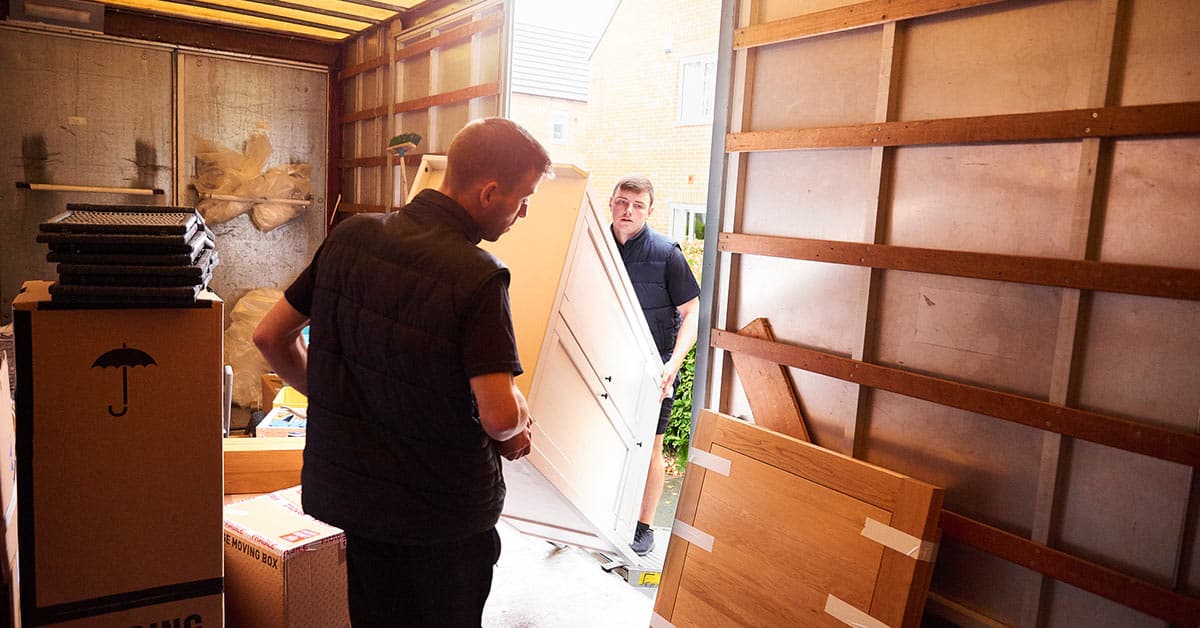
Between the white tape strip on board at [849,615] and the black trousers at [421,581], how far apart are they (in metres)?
1.21

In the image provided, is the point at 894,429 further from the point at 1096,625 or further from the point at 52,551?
the point at 52,551

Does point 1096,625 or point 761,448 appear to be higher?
point 761,448

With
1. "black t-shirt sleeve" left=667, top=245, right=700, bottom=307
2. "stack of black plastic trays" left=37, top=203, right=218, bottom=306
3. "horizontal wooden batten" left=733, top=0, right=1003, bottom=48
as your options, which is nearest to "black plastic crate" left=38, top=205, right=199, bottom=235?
"stack of black plastic trays" left=37, top=203, right=218, bottom=306

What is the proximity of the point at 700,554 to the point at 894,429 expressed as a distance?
0.89 meters

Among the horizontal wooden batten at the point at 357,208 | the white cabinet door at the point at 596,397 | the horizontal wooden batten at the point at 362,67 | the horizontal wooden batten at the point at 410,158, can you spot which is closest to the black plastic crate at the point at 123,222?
the white cabinet door at the point at 596,397

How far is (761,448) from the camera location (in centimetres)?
303

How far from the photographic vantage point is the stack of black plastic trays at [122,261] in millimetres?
2139

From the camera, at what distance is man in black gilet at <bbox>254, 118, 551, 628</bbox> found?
1.75 m

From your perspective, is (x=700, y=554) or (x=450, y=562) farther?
(x=700, y=554)

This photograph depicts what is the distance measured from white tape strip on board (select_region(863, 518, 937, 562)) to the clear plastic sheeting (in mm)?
6665

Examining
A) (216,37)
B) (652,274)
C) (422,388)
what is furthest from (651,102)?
(422,388)

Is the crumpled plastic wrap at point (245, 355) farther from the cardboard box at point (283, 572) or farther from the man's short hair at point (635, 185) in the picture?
the cardboard box at point (283, 572)

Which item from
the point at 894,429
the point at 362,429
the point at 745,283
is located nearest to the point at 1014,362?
the point at 894,429

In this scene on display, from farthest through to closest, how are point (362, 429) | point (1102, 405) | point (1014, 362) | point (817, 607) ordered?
point (817, 607) < point (1014, 362) < point (1102, 405) < point (362, 429)
